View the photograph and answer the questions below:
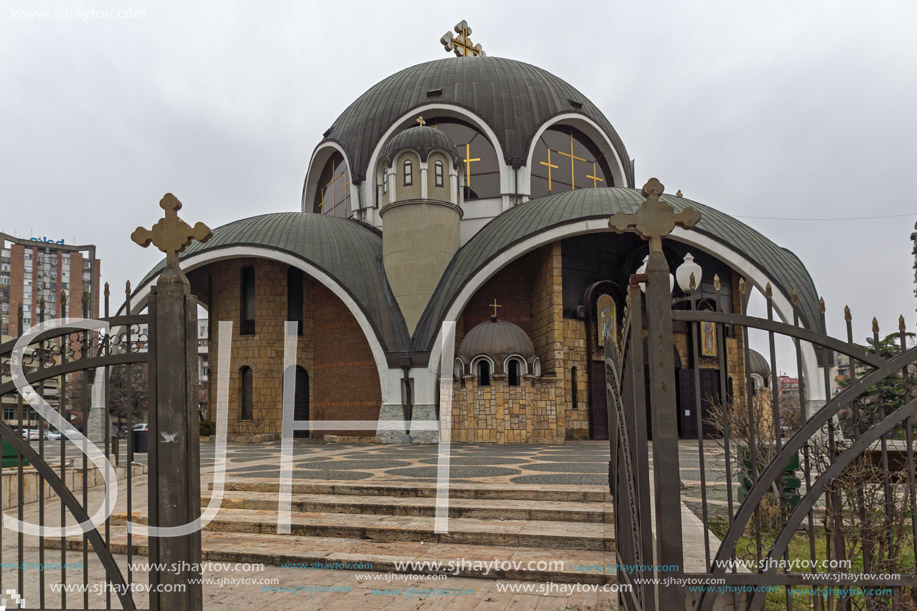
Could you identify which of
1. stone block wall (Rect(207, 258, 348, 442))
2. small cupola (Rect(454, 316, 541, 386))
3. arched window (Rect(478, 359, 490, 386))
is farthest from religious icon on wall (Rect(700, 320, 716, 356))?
stone block wall (Rect(207, 258, 348, 442))

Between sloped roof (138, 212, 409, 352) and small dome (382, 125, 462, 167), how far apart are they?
263 centimetres

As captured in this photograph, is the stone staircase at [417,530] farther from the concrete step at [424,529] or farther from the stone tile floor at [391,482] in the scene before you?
the stone tile floor at [391,482]

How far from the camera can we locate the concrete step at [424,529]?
561 cm

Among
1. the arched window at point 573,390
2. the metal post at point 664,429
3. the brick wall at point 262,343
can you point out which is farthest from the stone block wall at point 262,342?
the metal post at point 664,429

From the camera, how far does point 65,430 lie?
3.64 metres

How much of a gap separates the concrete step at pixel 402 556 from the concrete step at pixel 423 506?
69 cm

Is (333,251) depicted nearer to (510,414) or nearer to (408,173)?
(408,173)

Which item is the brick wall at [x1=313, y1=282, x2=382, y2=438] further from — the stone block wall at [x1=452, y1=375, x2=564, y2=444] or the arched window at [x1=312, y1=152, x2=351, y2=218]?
the arched window at [x1=312, y1=152, x2=351, y2=218]

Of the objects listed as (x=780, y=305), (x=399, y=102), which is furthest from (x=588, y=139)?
(x=780, y=305)

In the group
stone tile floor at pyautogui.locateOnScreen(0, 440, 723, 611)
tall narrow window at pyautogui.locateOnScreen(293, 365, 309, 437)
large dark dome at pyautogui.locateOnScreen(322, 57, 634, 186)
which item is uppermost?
large dark dome at pyautogui.locateOnScreen(322, 57, 634, 186)

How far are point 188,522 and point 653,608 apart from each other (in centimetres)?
213

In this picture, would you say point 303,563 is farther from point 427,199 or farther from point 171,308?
point 427,199

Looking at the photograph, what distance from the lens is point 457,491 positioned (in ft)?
23.2

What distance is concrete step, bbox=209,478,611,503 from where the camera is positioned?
6.80 metres
